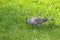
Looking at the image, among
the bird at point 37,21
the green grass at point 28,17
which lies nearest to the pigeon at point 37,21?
the bird at point 37,21

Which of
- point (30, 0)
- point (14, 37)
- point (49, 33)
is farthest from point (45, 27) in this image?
point (30, 0)

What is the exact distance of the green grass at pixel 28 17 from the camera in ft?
25.5

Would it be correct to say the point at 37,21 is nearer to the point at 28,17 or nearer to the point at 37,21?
the point at 37,21

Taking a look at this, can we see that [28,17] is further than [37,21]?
Yes

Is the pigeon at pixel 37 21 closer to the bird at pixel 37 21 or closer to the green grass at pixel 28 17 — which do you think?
the bird at pixel 37 21

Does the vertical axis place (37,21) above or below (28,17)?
above

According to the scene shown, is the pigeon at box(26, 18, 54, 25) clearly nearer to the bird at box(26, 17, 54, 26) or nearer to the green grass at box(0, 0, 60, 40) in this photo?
the bird at box(26, 17, 54, 26)

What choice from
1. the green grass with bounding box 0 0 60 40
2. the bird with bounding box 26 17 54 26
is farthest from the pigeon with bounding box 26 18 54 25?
the green grass with bounding box 0 0 60 40

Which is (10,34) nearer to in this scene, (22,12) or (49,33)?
(49,33)

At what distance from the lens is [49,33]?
7875mm

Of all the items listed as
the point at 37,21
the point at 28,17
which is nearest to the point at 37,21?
the point at 37,21

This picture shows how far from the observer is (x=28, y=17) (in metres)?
9.15

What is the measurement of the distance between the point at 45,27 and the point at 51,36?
0.65m

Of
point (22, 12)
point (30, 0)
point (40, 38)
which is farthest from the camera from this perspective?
point (30, 0)
